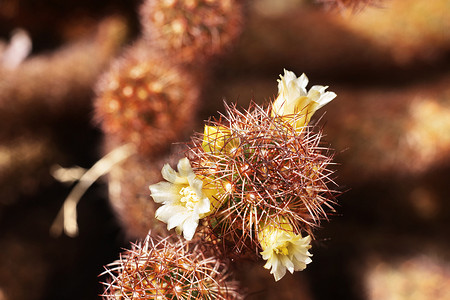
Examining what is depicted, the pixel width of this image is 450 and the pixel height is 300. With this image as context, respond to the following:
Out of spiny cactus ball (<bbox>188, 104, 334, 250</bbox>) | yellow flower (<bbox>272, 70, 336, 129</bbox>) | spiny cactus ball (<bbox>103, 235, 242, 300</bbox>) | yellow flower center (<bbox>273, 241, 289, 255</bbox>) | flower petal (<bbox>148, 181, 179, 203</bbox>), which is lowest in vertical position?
spiny cactus ball (<bbox>103, 235, 242, 300</bbox>)

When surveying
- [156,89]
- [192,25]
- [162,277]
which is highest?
[192,25]

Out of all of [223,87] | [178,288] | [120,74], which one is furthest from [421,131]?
[178,288]

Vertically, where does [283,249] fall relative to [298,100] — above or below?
below

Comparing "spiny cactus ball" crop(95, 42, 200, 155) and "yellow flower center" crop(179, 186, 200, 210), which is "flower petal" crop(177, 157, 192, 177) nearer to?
"yellow flower center" crop(179, 186, 200, 210)

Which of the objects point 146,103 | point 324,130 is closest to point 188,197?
point 146,103

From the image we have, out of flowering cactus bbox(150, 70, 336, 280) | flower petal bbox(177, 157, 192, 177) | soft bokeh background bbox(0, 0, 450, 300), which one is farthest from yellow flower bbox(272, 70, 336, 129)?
soft bokeh background bbox(0, 0, 450, 300)

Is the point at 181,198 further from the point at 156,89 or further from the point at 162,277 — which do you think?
the point at 156,89
